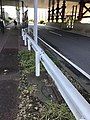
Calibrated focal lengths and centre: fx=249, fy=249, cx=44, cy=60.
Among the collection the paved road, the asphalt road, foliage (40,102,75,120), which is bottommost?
the asphalt road

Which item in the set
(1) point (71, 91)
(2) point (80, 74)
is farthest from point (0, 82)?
(1) point (71, 91)

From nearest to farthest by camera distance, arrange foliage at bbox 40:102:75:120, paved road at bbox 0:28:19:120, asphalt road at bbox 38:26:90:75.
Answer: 1. foliage at bbox 40:102:75:120
2. paved road at bbox 0:28:19:120
3. asphalt road at bbox 38:26:90:75

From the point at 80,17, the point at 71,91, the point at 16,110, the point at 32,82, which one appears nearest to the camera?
the point at 71,91

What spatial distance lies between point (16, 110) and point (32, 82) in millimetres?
1884

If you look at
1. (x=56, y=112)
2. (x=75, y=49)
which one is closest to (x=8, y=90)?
(x=56, y=112)

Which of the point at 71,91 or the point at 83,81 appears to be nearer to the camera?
the point at 71,91

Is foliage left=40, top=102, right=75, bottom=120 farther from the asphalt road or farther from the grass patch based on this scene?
the asphalt road

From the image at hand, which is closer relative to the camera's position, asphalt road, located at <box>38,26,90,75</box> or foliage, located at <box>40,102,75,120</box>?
foliage, located at <box>40,102,75,120</box>

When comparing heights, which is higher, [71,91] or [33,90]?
[71,91]

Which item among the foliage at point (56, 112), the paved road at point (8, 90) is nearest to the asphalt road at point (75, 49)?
the paved road at point (8, 90)

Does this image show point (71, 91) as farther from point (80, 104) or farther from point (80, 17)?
point (80, 17)

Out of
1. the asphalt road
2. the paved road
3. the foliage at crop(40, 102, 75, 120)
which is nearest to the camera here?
the foliage at crop(40, 102, 75, 120)

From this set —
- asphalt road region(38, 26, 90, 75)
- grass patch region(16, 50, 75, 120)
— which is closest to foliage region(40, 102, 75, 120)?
grass patch region(16, 50, 75, 120)

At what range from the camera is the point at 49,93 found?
555 cm
